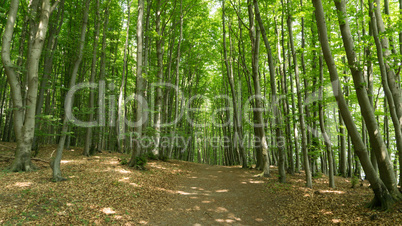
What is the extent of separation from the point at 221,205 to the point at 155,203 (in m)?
2.06

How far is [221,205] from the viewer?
6.86 metres

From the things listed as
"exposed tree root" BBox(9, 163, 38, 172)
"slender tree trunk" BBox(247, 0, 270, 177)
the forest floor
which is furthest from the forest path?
"exposed tree root" BBox(9, 163, 38, 172)

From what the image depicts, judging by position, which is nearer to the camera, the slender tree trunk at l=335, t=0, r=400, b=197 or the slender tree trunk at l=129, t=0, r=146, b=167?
the slender tree trunk at l=335, t=0, r=400, b=197

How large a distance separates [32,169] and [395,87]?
11.8 m

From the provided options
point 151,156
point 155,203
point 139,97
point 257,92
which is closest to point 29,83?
point 139,97

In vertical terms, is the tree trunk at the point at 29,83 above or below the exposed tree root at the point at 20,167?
above

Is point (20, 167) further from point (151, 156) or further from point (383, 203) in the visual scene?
point (383, 203)

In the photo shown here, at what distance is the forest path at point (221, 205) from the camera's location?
18.7 feet

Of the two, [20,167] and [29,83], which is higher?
[29,83]

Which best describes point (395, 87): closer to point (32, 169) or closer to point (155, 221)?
point (155, 221)

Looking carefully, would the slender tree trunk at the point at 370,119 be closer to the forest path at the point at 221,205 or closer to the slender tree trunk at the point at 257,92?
the forest path at the point at 221,205

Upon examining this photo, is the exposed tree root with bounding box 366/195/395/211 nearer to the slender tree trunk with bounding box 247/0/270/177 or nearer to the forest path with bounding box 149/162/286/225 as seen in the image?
the forest path with bounding box 149/162/286/225

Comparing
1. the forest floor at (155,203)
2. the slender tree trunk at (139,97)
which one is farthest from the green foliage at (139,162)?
the forest floor at (155,203)

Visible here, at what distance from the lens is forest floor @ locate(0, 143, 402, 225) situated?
4824 millimetres
